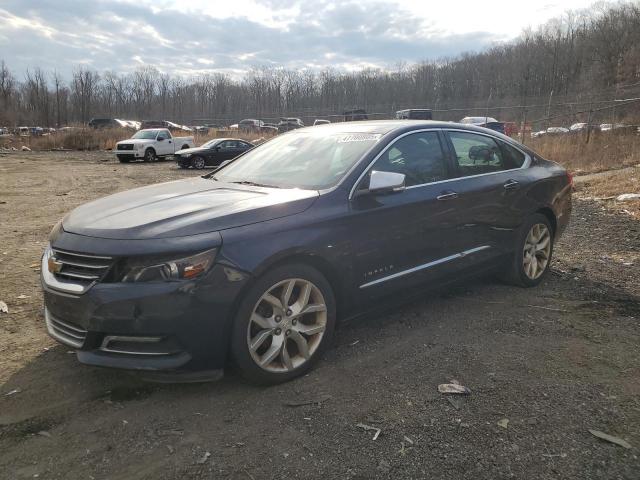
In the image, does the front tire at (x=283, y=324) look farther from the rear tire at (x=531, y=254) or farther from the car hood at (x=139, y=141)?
the car hood at (x=139, y=141)

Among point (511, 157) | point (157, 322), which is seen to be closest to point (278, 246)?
point (157, 322)

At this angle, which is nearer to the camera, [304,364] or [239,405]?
[239,405]

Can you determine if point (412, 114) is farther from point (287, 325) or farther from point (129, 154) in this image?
point (287, 325)

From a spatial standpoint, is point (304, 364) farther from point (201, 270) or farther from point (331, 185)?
point (331, 185)

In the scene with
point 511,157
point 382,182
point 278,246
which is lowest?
point 278,246

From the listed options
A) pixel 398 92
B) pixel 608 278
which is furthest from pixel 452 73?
pixel 608 278

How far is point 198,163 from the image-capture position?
22125 millimetres

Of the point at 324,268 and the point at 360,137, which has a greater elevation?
the point at 360,137

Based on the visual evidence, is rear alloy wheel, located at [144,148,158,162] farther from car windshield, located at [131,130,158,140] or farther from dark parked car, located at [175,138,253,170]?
dark parked car, located at [175,138,253,170]

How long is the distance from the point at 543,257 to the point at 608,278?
802 millimetres

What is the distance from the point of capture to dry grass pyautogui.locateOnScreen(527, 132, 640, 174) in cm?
1477

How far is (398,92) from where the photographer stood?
79.4m

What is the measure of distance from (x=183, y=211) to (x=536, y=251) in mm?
3624

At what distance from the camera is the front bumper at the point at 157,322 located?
268 centimetres
